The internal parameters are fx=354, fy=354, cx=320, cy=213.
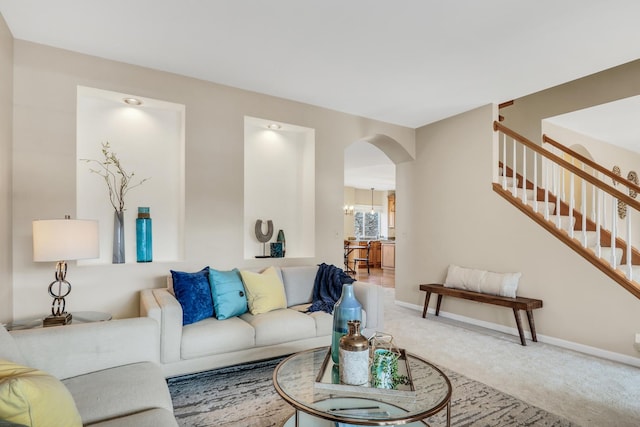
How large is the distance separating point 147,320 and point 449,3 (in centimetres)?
280

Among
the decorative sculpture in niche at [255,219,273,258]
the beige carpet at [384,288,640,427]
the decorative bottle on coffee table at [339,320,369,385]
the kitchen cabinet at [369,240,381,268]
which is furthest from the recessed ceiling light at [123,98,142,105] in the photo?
the kitchen cabinet at [369,240,381,268]

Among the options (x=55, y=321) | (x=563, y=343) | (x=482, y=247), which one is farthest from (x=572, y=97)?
(x=55, y=321)

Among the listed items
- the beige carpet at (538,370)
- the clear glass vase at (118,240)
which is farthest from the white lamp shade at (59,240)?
the beige carpet at (538,370)

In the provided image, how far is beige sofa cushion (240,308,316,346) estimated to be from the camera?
2.82 m

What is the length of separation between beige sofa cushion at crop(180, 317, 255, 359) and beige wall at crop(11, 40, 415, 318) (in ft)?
3.10

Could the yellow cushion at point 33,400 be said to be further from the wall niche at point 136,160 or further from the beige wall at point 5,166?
the wall niche at point 136,160

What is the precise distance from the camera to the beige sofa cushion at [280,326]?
2820mm

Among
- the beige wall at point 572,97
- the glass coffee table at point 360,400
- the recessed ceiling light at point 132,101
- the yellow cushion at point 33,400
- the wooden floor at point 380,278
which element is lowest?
the wooden floor at point 380,278

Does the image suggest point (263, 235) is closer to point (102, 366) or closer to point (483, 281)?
point (102, 366)

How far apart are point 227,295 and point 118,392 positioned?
4.62 feet

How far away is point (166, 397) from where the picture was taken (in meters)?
1.65

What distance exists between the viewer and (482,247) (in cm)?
440

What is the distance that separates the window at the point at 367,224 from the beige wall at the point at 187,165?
7.83m

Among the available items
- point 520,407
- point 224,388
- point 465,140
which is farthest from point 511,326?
point 224,388
